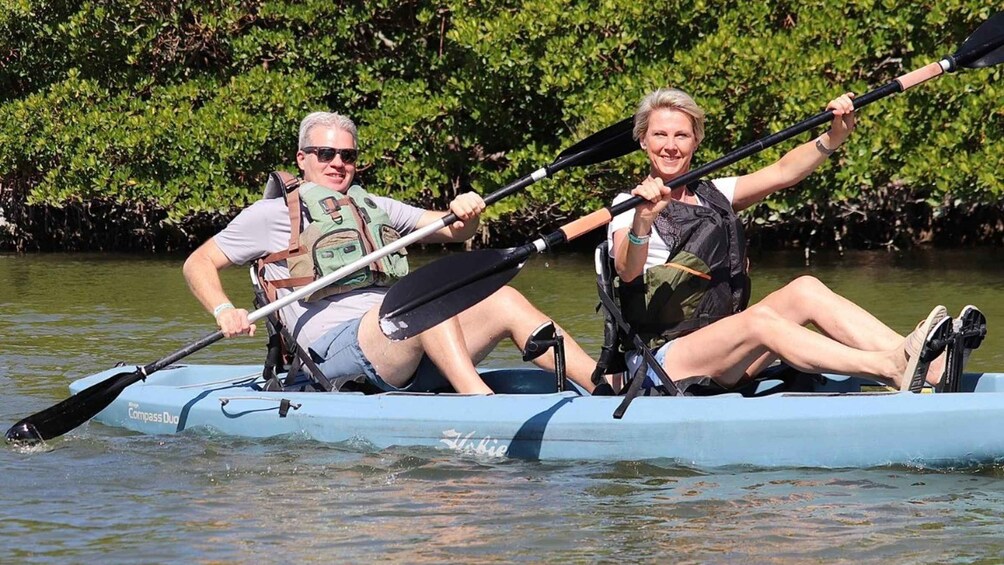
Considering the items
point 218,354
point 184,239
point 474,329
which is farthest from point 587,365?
point 184,239

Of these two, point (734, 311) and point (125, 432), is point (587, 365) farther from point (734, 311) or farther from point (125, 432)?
point (125, 432)

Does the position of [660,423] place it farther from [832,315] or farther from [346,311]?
[346,311]

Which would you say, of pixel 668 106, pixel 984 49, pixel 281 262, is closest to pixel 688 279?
pixel 668 106

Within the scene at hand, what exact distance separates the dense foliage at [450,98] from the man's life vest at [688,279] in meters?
5.92

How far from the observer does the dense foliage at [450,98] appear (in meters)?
10.9

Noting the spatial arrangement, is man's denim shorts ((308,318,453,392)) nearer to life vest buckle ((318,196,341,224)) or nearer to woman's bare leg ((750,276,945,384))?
life vest buckle ((318,196,341,224))

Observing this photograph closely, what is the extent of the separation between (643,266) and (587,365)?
23.6 inches

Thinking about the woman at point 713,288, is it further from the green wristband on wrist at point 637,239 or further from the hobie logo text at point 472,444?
the hobie logo text at point 472,444

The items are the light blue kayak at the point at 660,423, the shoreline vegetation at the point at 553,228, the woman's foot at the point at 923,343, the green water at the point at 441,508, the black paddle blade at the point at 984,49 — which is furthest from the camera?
the shoreline vegetation at the point at 553,228

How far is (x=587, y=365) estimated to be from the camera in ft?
17.9

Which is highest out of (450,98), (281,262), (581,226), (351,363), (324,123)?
(450,98)

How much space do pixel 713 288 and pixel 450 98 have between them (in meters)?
8.08

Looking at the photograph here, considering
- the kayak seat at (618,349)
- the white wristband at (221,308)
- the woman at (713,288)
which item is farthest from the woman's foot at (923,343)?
the white wristband at (221,308)

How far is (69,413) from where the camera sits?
221 inches
